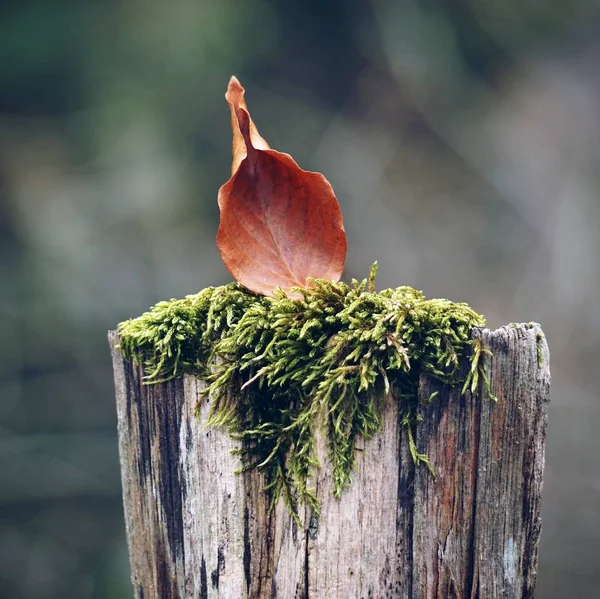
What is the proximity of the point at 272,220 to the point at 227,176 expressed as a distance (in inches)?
128

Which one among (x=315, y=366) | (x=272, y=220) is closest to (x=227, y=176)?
(x=272, y=220)

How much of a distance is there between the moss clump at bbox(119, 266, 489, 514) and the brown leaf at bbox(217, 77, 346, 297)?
125 millimetres

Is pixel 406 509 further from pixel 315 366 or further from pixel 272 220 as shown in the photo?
pixel 272 220

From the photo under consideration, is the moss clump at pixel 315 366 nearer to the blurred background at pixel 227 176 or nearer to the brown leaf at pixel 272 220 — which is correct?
the brown leaf at pixel 272 220

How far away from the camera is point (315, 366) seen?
1199 millimetres

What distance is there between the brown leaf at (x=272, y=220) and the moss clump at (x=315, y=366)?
0.41ft

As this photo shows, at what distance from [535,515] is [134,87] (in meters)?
4.03

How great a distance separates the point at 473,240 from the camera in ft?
15.7

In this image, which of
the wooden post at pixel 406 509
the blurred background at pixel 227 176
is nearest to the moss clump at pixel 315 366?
the wooden post at pixel 406 509

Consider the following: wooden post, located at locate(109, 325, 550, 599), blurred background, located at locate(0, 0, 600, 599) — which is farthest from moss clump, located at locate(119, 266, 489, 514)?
blurred background, located at locate(0, 0, 600, 599)

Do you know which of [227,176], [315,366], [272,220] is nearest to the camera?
[315,366]

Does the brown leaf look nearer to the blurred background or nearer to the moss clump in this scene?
the moss clump

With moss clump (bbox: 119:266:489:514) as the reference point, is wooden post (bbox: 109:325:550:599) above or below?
below

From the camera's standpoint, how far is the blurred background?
171 inches
